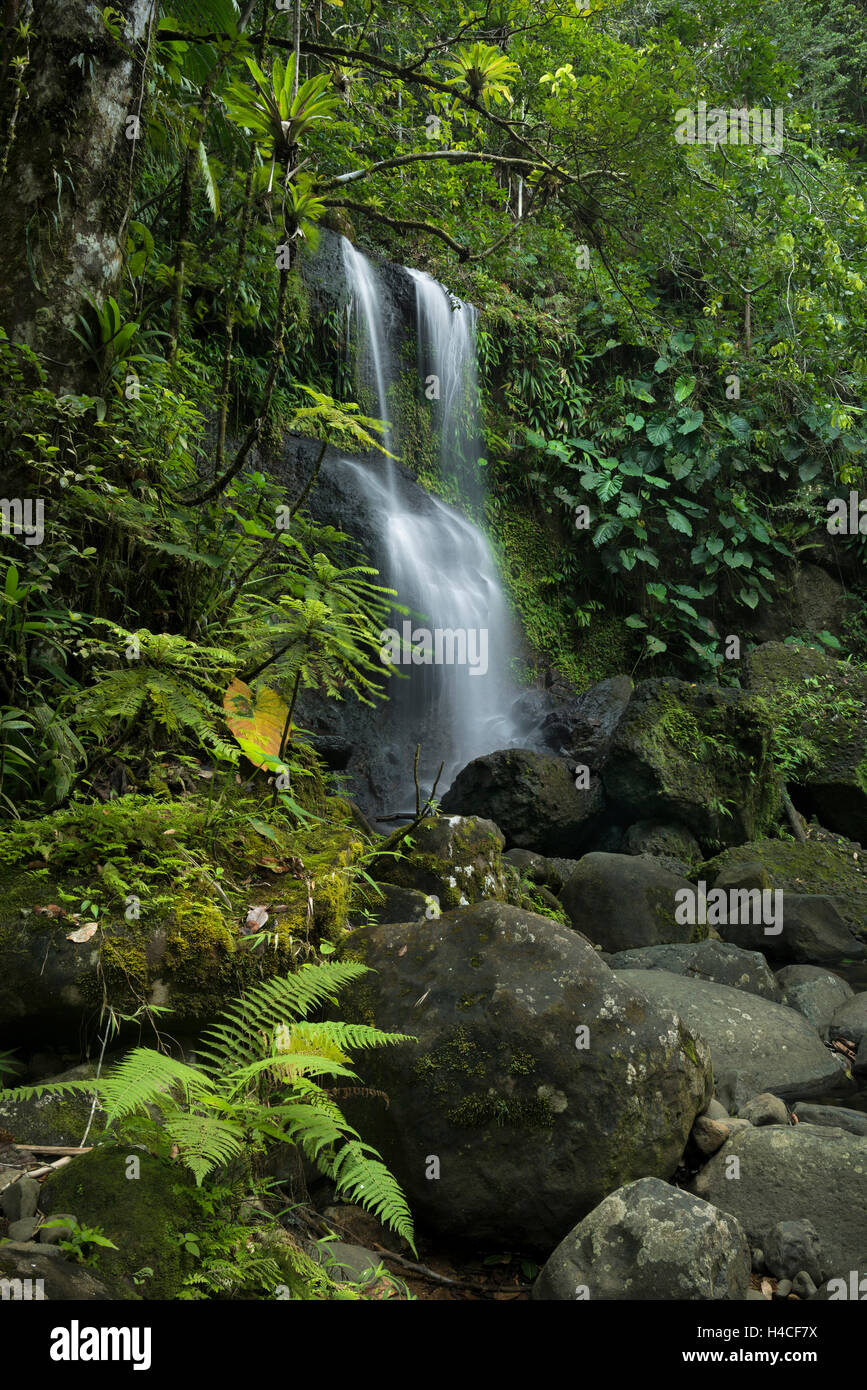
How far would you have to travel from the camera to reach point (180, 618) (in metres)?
3.96

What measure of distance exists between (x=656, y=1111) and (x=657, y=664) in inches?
444

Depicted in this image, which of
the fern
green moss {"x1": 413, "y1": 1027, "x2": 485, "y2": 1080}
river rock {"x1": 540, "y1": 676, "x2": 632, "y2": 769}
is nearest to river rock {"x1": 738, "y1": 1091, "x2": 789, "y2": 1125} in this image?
green moss {"x1": 413, "y1": 1027, "x2": 485, "y2": 1080}

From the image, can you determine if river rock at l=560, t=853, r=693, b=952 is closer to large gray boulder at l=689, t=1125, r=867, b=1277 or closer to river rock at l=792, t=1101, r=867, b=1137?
river rock at l=792, t=1101, r=867, b=1137

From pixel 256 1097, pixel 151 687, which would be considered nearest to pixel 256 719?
pixel 151 687

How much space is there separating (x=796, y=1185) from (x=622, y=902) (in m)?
3.22

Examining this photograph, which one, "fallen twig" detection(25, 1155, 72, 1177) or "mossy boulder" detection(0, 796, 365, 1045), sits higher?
"mossy boulder" detection(0, 796, 365, 1045)

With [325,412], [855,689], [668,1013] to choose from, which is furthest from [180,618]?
[855,689]

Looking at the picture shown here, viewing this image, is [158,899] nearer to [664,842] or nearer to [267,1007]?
[267,1007]

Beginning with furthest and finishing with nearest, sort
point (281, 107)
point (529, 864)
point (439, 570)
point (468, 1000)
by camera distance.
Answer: point (439, 570) → point (529, 864) → point (281, 107) → point (468, 1000)

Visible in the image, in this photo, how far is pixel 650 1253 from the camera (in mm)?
2312

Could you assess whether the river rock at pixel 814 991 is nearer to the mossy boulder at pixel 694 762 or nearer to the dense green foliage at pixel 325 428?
the mossy boulder at pixel 694 762

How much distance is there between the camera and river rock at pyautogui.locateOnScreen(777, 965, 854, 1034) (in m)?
5.39

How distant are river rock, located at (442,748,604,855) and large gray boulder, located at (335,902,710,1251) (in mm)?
4905
